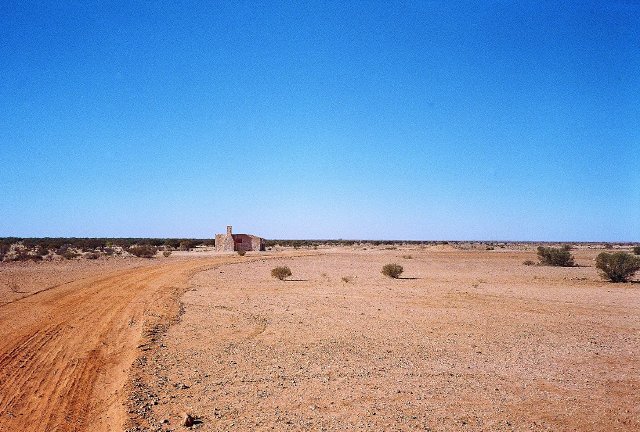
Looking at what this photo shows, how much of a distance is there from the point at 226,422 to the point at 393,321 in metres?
8.48

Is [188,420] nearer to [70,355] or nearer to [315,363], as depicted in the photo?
[315,363]

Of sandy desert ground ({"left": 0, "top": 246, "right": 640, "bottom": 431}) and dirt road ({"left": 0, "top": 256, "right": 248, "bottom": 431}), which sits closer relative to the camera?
dirt road ({"left": 0, "top": 256, "right": 248, "bottom": 431})

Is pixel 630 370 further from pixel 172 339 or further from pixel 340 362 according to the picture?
pixel 172 339

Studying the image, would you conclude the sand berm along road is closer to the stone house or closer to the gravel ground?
the gravel ground

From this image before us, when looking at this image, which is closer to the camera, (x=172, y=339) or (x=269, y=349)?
(x=269, y=349)

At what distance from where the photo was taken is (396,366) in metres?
9.44

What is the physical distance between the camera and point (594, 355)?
10625 mm

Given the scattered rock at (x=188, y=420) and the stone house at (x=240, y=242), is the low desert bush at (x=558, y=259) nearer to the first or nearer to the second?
the stone house at (x=240, y=242)

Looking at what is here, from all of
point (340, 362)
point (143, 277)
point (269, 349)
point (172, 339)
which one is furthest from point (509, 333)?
point (143, 277)

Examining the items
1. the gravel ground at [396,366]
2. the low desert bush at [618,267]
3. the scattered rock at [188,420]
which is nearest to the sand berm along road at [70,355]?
the gravel ground at [396,366]

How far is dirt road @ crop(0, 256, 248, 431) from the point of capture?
22.2ft

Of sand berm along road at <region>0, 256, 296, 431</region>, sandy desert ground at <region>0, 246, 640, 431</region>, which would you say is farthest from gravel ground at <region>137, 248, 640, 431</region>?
sand berm along road at <region>0, 256, 296, 431</region>

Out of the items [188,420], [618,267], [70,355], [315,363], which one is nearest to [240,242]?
[618,267]

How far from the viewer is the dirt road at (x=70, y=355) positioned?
22.2 feet
